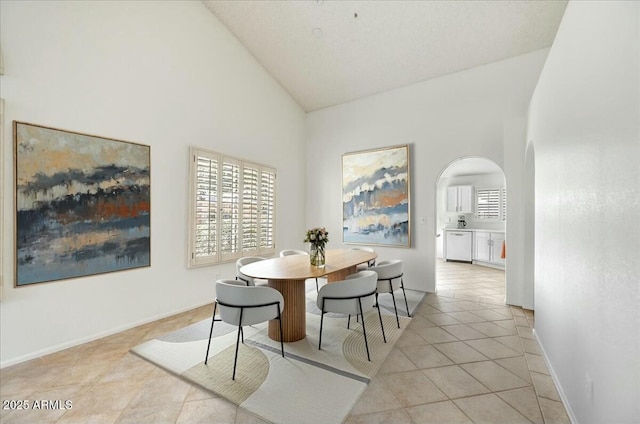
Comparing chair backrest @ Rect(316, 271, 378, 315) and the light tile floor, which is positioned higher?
chair backrest @ Rect(316, 271, 378, 315)

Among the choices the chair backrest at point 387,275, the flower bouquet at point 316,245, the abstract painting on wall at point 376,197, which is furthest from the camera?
the abstract painting on wall at point 376,197

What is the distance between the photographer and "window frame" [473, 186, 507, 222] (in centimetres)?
707

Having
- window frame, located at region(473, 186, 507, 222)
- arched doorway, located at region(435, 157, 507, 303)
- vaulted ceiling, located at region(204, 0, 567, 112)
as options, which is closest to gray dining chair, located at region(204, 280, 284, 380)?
vaulted ceiling, located at region(204, 0, 567, 112)

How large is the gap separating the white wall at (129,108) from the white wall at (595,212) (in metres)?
4.12

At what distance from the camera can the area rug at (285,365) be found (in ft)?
6.25

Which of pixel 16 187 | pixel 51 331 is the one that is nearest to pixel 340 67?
pixel 16 187

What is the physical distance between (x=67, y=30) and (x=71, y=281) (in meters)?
2.58

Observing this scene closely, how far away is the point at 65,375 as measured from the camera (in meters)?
2.29

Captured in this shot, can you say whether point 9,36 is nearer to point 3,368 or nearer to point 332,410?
point 3,368

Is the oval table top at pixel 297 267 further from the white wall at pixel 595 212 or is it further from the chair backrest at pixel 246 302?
the white wall at pixel 595 212

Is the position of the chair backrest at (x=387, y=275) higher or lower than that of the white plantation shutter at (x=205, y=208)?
lower

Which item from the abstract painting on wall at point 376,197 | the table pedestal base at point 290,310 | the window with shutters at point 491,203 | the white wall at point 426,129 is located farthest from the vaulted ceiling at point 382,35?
the window with shutters at point 491,203

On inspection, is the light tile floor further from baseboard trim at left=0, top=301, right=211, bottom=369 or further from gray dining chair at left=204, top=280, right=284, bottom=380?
gray dining chair at left=204, top=280, right=284, bottom=380

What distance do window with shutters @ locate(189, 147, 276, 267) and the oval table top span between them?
1.27m
